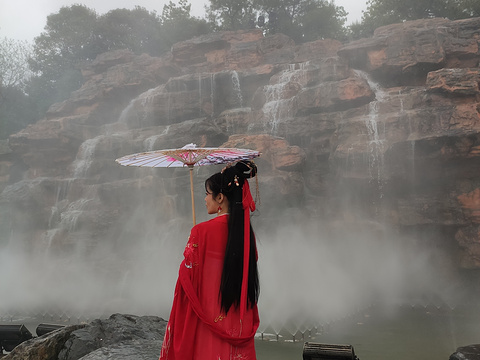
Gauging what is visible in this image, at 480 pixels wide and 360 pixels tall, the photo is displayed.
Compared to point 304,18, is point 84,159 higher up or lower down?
lower down

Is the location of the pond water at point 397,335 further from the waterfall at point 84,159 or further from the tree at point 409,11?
the tree at point 409,11

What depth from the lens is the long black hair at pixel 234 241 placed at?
2836 mm

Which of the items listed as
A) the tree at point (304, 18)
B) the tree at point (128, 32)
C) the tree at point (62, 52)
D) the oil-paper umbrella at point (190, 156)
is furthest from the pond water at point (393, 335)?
the tree at point (128, 32)

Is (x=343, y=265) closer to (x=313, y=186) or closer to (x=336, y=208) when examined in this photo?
(x=336, y=208)

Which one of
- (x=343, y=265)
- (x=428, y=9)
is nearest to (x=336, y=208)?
(x=343, y=265)

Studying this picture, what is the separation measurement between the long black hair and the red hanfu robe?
52 millimetres

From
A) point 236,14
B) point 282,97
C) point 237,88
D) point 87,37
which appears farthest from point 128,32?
point 282,97

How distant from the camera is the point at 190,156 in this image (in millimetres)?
4117

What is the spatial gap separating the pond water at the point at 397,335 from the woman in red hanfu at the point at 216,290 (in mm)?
5277

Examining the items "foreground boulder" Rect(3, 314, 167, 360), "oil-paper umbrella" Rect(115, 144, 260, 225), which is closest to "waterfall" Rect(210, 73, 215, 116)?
"foreground boulder" Rect(3, 314, 167, 360)

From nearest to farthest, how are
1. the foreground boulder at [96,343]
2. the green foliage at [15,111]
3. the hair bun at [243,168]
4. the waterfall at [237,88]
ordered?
1. the hair bun at [243,168]
2. the foreground boulder at [96,343]
3. the waterfall at [237,88]
4. the green foliage at [15,111]

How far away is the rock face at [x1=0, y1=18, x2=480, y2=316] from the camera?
13547 mm

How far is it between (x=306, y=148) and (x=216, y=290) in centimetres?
1385

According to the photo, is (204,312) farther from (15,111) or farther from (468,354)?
(15,111)
